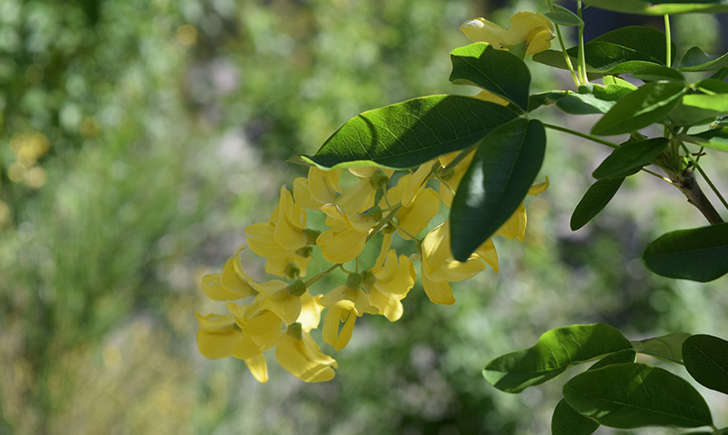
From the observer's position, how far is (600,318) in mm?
2102

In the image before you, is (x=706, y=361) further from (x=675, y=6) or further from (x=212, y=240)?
(x=212, y=240)

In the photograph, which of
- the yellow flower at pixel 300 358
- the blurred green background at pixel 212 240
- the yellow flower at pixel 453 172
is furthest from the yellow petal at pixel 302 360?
the blurred green background at pixel 212 240

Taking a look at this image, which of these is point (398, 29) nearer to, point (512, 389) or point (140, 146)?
point (140, 146)

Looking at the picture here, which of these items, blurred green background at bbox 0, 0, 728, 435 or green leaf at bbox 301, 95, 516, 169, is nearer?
green leaf at bbox 301, 95, 516, 169

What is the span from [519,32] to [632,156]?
0.23 feet

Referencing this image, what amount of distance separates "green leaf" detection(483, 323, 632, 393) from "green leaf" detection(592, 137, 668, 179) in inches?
2.8

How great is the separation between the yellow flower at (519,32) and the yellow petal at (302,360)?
0.16 metres

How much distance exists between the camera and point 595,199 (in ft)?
0.93

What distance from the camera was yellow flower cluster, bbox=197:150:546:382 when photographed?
0.81 feet

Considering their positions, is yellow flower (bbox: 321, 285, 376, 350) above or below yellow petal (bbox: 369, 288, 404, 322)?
below

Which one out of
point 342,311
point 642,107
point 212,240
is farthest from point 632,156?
point 212,240

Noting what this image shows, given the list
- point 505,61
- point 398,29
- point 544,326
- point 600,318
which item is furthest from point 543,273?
point 505,61

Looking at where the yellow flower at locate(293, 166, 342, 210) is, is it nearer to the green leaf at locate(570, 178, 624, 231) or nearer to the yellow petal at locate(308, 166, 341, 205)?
the yellow petal at locate(308, 166, 341, 205)

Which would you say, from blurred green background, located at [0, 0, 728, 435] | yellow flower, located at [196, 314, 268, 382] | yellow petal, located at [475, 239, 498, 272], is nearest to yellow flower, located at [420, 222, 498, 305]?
yellow petal, located at [475, 239, 498, 272]
